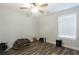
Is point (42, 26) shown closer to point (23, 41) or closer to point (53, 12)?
point (53, 12)

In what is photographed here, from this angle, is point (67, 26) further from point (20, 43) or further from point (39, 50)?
point (20, 43)

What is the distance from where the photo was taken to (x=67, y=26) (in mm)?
1630

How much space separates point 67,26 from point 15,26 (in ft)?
2.60

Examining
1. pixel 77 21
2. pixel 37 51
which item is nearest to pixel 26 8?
pixel 37 51

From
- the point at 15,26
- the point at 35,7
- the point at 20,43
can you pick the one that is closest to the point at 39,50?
the point at 20,43

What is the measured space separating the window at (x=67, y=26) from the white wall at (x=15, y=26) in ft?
1.28

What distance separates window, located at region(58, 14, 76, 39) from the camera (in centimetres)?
160

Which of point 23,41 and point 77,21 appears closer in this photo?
point 77,21

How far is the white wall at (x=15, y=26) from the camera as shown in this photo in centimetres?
162

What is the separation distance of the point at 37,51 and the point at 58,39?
37 centimetres

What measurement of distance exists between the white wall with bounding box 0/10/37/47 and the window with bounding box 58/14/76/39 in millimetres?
389

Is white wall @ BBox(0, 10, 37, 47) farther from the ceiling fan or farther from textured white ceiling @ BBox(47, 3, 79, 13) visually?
textured white ceiling @ BBox(47, 3, 79, 13)

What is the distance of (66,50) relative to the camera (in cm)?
160
